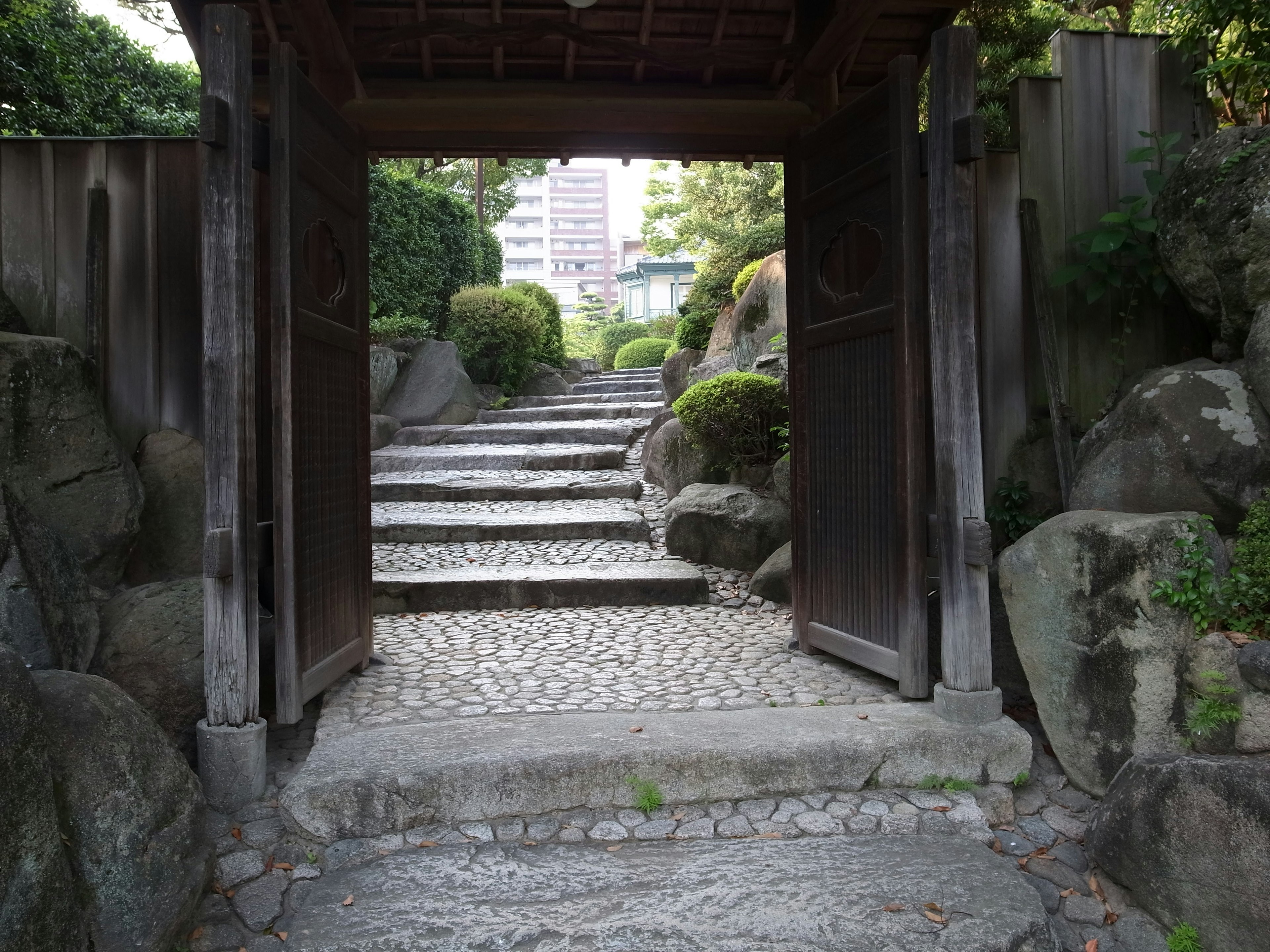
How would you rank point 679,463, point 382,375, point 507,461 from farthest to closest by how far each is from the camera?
1. point 382,375
2. point 507,461
3. point 679,463

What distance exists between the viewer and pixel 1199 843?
2.75 metres

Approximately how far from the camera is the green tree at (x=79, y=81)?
26.7 ft

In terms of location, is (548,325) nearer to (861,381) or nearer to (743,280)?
(743,280)

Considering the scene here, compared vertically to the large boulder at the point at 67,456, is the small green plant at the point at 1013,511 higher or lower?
lower

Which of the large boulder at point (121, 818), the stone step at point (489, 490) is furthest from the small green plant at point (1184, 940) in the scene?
the stone step at point (489, 490)

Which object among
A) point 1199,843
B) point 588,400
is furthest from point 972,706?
point 588,400

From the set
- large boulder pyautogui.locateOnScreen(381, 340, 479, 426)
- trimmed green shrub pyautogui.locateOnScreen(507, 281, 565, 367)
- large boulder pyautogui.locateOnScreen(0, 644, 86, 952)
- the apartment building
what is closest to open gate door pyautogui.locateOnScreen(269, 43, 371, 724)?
large boulder pyautogui.locateOnScreen(0, 644, 86, 952)

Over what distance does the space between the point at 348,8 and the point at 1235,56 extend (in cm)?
449

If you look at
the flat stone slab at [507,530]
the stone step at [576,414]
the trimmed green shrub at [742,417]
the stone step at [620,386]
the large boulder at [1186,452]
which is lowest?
the flat stone slab at [507,530]

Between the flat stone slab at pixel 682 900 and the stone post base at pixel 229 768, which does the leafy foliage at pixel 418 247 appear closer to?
the stone post base at pixel 229 768

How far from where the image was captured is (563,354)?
17.0 meters

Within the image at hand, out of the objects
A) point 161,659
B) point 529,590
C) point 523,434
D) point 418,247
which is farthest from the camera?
point 418,247

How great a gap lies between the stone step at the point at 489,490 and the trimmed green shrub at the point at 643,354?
1046 centimetres

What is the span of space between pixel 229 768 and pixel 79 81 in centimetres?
822
